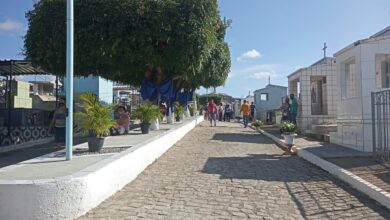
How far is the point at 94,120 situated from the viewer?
8859 mm

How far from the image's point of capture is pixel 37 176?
6.07m

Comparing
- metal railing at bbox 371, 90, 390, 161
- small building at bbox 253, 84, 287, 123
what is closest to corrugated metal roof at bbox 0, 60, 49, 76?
metal railing at bbox 371, 90, 390, 161

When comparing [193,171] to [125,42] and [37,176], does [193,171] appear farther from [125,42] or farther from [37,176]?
[125,42]

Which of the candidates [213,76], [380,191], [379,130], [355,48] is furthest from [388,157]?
[213,76]

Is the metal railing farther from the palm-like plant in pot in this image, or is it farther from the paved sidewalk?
the palm-like plant in pot

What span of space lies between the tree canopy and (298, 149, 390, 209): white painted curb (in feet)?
19.3

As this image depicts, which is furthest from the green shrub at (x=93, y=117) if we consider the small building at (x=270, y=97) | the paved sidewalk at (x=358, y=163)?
the small building at (x=270, y=97)

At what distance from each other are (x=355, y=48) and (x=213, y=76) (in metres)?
12.7

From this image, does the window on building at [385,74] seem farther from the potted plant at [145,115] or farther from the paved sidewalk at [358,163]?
Answer: the potted plant at [145,115]

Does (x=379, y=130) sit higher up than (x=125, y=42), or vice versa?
(x=125, y=42)

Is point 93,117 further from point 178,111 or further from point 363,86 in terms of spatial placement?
point 178,111

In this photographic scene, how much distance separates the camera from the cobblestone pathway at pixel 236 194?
617 cm

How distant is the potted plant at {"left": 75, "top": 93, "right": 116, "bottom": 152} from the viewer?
8.88 m

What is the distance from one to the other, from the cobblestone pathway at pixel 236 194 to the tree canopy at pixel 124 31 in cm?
496
